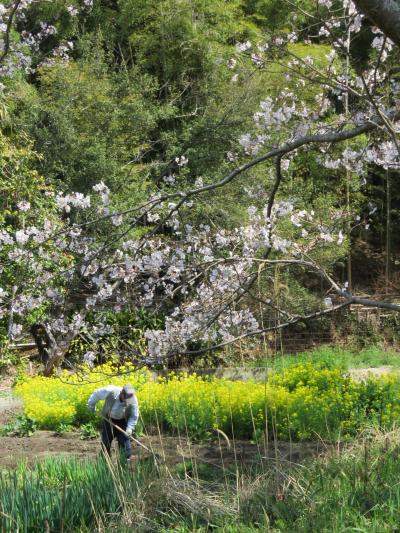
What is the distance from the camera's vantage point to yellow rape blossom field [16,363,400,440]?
6.85 m

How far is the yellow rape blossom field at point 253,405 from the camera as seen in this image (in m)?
6.85

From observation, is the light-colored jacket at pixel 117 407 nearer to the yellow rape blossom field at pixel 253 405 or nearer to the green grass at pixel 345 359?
the yellow rape blossom field at pixel 253 405

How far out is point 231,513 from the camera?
12.6 ft

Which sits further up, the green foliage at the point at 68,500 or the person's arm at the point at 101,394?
the person's arm at the point at 101,394

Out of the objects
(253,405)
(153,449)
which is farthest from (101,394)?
(253,405)

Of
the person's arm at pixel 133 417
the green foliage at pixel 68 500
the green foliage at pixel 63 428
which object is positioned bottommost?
the green foliage at pixel 63 428

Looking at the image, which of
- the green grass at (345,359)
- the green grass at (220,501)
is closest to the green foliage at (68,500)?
the green grass at (220,501)

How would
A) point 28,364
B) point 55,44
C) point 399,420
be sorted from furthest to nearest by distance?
point 55,44 → point 28,364 → point 399,420

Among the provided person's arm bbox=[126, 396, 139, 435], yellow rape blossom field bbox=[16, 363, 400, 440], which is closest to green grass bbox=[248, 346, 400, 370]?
yellow rape blossom field bbox=[16, 363, 400, 440]

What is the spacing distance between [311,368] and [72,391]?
2.95m

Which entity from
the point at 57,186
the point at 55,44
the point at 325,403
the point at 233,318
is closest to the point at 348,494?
the point at 325,403

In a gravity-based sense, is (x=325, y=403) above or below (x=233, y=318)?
below

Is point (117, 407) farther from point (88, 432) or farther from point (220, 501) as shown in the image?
Answer: point (220, 501)

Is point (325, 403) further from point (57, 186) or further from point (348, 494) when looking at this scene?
point (57, 186)
